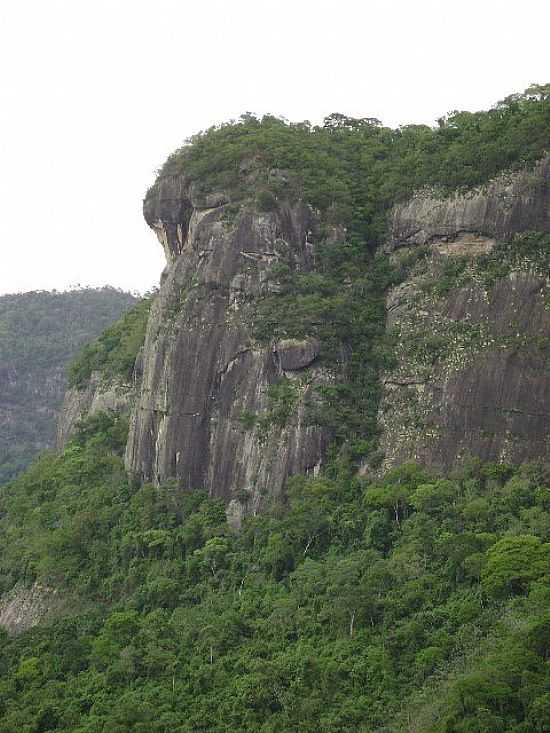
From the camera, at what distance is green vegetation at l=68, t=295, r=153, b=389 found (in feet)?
177

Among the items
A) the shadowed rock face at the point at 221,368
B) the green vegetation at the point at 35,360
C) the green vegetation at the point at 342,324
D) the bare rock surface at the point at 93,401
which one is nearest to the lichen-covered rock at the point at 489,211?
the green vegetation at the point at 342,324

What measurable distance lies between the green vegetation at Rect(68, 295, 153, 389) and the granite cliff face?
1766 centimetres

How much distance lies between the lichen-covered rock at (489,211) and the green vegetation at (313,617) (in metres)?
8.36

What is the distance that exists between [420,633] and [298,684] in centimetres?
344

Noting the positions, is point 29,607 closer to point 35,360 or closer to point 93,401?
point 93,401

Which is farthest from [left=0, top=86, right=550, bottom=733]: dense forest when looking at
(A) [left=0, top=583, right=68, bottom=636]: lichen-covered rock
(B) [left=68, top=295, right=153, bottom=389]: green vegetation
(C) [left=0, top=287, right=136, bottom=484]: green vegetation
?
(C) [left=0, top=287, right=136, bottom=484]: green vegetation

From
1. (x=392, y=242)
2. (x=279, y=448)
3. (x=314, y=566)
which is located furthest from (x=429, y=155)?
(x=314, y=566)

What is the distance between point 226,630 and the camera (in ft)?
107

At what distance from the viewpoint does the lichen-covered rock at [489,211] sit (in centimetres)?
3697

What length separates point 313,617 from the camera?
31.9 meters

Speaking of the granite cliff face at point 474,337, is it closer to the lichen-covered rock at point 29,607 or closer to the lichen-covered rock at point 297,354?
the lichen-covered rock at point 297,354

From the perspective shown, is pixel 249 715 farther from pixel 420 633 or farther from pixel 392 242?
pixel 392 242

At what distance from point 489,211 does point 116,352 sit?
25.0 metres

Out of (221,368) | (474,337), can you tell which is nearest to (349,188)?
(221,368)
